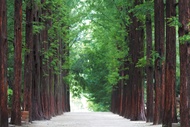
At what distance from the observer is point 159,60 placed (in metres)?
23.3

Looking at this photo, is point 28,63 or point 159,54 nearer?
point 159,54

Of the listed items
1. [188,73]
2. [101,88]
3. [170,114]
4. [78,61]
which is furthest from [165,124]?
[101,88]

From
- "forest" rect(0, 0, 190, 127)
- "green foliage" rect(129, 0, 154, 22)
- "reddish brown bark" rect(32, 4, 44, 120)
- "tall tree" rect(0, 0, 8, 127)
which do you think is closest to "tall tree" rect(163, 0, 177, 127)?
"forest" rect(0, 0, 190, 127)

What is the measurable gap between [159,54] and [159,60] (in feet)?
1.27

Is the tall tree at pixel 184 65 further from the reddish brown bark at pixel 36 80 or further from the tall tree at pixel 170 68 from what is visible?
the reddish brown bark at pixel 36 80

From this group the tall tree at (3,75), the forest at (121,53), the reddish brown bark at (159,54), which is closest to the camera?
the tall tree at (3,75)

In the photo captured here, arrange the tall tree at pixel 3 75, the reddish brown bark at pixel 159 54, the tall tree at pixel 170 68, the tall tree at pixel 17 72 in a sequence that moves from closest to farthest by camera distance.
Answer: the tall tree at pixel 3 75
the tall tree at pixel 170 68
the tall tree at pixel 17 72
the reddish brown bark at pixel 159 54

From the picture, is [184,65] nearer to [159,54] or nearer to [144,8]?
[159,54]

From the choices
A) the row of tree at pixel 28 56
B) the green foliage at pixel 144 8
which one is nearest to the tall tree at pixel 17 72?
the row of tree at pixel 28 56

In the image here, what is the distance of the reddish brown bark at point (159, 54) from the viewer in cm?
2263

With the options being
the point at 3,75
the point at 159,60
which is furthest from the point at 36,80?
the point at 3,75

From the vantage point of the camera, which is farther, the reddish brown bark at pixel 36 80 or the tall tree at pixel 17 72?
the reddish brown bark at pixel 36 80

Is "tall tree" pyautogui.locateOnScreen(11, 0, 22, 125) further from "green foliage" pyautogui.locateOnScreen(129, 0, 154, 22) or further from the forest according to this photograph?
"green foliage" pyautogui.locateOnScreen(129, 0, 154, 22)

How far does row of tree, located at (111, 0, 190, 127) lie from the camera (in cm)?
1473
